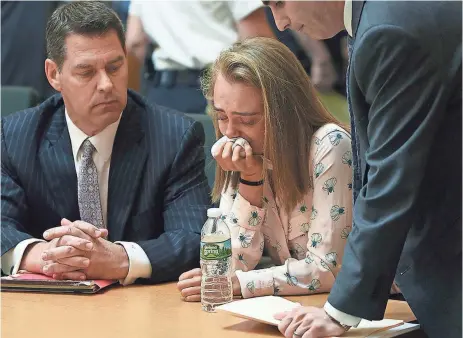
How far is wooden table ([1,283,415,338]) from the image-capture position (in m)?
2.14

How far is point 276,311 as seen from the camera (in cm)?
217

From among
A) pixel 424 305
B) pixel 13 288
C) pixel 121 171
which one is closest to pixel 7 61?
pixel 121 171

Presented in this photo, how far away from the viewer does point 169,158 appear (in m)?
2.81

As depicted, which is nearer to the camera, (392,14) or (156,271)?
(392,14)

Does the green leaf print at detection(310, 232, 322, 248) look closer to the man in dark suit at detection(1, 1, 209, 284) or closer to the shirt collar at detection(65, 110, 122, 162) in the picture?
the man in dark suit at detection(1, 1, 209, 284)

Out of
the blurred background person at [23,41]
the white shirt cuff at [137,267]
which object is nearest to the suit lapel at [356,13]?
the white shirt cuff at [137,267]

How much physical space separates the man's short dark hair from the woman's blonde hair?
0.49 metres

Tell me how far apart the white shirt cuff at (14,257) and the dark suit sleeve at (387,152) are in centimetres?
103

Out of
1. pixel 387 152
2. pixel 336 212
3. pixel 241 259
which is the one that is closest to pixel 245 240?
pixel 241 259

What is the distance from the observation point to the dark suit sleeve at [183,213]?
8.56 ft

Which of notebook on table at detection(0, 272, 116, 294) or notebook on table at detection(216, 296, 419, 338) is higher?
notebook on table at detection(0, 272, 116, 294)

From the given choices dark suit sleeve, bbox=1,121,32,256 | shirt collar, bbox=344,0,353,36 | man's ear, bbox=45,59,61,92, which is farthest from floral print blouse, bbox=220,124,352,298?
man's ear, bbox=45,59,61,92

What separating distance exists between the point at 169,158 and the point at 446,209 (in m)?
1.07

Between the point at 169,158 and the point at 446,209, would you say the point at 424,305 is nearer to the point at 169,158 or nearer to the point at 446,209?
the point at 446,209
